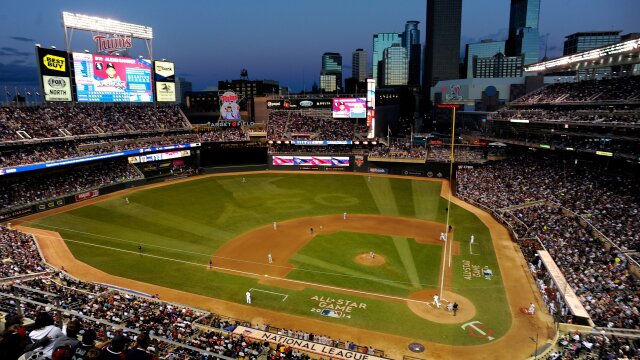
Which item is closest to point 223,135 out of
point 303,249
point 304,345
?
Answer: point 303,249

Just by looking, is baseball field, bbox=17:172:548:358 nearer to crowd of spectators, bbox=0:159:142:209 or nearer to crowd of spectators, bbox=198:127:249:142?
crowd of spectators, bbox=0:159:142:209

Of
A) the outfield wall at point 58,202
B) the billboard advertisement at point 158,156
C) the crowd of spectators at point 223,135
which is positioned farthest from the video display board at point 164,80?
the outfield wall at point 58,202

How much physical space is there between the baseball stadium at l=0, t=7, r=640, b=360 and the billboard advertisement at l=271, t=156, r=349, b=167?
0.26 metres

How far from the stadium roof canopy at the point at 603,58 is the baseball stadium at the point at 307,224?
38 centimetres

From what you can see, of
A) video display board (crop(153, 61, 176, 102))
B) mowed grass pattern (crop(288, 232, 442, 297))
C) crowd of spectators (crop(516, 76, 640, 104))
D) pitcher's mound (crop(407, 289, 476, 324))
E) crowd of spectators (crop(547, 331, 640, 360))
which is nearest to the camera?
crowd of spectators (crop(547, 331, 640, 360))

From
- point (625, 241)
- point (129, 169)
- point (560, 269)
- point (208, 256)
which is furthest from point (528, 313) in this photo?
point (129, 169)

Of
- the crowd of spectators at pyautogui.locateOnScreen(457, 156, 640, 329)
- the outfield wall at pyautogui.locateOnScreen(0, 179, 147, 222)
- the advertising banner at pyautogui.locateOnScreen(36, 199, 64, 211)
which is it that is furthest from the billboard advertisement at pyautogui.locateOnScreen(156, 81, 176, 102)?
the crowd of spectators at pyautogui.locateOnScreen(457, 156, 640, 329)

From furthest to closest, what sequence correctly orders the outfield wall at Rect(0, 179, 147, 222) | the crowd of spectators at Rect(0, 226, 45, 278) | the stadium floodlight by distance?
the stadium floodlight → the outfield wall at Rect(0, 179, 147, 222) → the crowd of spectators at Rect(0, 226, 45, 278)

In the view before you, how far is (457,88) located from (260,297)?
107m

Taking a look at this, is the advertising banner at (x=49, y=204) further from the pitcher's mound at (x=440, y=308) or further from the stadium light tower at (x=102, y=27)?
the pitcher's mound at (x=440, y=308)

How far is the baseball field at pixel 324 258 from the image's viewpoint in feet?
75.5

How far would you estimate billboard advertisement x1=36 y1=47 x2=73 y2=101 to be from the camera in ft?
163

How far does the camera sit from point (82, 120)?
186 feet

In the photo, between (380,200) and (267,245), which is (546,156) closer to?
(380,200)
